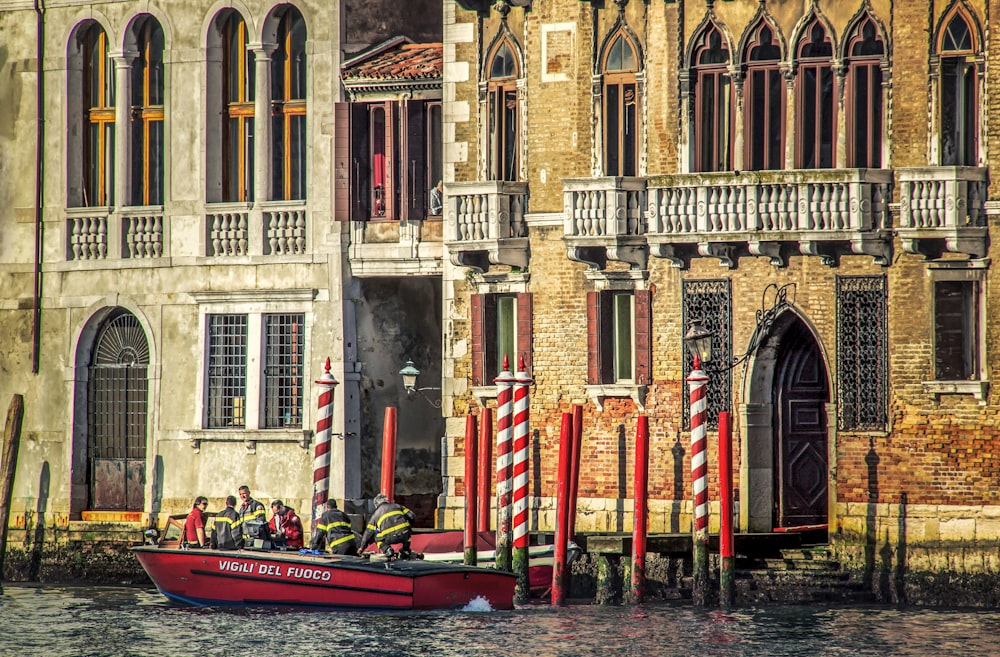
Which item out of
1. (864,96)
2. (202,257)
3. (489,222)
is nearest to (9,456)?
(202,257)

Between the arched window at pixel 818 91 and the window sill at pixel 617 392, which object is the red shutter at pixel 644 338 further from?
the arched window at pixel 818 91

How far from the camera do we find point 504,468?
112 ft

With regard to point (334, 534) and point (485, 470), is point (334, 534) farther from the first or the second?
point (485, 470)

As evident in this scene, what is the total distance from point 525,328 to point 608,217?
2424 millimetres

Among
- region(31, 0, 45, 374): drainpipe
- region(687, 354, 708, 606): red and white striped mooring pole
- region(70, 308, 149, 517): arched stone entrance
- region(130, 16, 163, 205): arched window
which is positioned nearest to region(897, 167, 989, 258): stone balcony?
region(687, 354, 708, 606): red and white striped mooring pole

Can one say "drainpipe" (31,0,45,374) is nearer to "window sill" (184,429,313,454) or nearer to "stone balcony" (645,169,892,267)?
"window sill" (184,429,313,454)

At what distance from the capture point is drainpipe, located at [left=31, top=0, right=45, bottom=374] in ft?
135

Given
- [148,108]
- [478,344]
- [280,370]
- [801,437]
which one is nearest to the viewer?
[801,437]

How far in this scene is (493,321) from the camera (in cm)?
3784

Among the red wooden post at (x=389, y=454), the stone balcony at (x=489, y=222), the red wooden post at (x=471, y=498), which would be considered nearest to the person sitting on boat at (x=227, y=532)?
the red wooden post at (x=389, y=454)

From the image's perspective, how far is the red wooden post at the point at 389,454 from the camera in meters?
36.7

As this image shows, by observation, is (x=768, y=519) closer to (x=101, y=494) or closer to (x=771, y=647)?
(x=771, y=647)

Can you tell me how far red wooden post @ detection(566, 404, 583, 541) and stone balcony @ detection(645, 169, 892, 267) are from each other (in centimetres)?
255

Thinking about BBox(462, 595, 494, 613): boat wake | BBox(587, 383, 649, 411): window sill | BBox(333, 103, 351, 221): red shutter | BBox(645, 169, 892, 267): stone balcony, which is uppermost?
BBox(333, 103, 351, 221): red shutter
